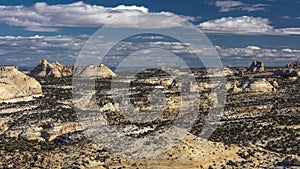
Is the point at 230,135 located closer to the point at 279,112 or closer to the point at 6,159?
the point at 279,112

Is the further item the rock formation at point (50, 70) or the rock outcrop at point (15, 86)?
the rock formation at point (50, 70)

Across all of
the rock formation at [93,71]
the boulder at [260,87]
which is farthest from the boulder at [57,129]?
the rock formation at [93,71]

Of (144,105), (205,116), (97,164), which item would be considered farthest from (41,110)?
(97,164)

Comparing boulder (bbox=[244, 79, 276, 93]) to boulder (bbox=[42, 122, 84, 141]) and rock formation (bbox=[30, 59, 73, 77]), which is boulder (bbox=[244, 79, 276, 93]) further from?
rock formation (bbox=[30, 59, 73, 77])

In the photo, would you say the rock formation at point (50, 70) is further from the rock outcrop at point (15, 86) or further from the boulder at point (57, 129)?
the boulder at point (57, 129)

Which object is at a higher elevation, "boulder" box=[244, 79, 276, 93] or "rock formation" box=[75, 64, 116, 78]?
"rock formation" box=[75, 64, 116, 78]

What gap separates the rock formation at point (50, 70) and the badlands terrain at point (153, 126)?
5410cm

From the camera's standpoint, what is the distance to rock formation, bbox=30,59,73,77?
16674 centimetres

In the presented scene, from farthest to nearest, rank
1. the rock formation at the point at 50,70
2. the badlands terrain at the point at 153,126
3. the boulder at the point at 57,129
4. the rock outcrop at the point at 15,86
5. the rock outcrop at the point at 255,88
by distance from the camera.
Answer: the rock formation at the point at 50,70, the rock outcrop at the point at 255,88, the rock outcrop at the point at 15,86, the boulder at the point at 57,129, the badlands terrain at the point at 153,126

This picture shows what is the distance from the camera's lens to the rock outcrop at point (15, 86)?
90.8 meters

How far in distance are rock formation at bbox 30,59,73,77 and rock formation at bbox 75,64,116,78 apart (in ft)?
17.6

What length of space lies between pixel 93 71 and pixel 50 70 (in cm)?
1681

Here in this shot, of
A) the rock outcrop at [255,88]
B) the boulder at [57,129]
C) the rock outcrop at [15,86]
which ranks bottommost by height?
the boulder at [57,129]

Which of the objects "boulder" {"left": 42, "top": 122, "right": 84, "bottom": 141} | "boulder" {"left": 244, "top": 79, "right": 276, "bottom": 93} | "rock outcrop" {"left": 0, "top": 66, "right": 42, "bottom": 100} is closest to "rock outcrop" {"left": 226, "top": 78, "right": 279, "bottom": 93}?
"boulder" {"left": 244, "top": 79, "right": 276, "bottom": 93}
